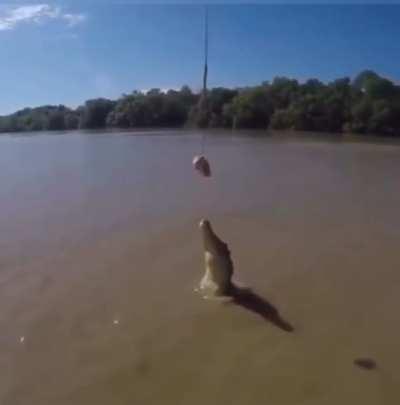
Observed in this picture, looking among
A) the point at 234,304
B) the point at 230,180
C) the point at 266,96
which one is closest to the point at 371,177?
the point at 230,180

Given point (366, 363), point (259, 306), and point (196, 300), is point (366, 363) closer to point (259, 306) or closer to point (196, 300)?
point (259, 306)

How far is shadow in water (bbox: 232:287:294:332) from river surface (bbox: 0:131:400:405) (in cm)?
3

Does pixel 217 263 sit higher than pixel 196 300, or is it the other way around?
pixel 217 263

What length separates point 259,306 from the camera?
622 cm

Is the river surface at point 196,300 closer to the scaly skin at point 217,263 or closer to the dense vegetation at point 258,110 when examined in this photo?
the scaly skin at point 217,263

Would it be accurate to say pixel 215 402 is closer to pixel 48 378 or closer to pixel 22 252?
pixel 48 378

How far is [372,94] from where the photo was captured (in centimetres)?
3838

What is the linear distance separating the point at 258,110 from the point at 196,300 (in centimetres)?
3958

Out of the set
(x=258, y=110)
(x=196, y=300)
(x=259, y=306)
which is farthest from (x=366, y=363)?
(x=258, y=110)

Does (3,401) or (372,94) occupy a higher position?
(372,94)

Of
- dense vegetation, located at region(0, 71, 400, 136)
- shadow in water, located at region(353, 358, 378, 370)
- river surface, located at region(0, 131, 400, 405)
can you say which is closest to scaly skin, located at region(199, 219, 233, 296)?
river surface, located at region(0, 131, 400, 405)

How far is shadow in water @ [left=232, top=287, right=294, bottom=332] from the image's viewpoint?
5.77m

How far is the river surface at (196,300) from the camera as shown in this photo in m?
4.70

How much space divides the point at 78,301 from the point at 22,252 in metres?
2.52
